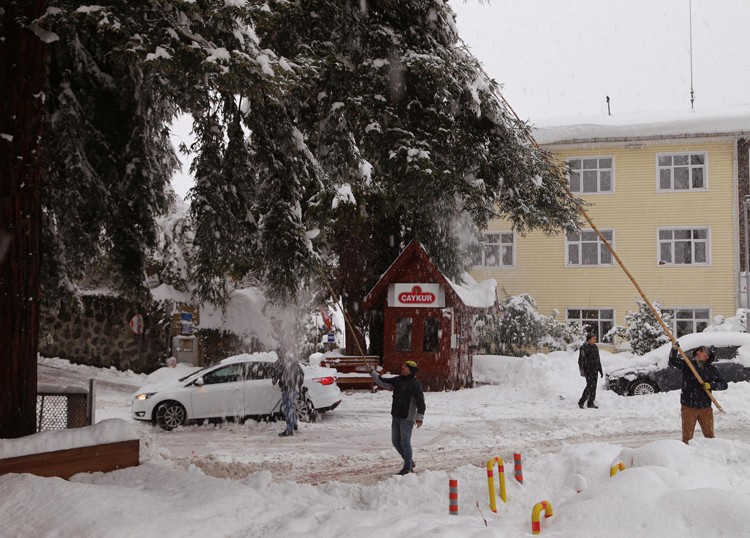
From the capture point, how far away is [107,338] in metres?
24.8

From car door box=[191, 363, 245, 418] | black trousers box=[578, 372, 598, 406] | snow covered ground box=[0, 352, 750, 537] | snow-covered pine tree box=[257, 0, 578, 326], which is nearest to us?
snow covered ground box=[0, 352, 750, 537]

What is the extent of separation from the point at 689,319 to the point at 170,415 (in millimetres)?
20631

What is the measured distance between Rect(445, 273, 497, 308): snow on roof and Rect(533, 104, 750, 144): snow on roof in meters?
7.84

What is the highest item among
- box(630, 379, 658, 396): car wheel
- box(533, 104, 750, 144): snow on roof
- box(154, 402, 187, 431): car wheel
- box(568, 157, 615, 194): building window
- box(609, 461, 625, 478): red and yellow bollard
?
box(533, 104, 750, 144): snow on roof

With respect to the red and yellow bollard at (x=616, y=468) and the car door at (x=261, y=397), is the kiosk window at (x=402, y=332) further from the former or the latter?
the red and yellow bollard at (x=616, y=468)

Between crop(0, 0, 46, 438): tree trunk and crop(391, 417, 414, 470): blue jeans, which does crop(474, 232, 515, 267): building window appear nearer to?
crop(391, 417, 414, 470): blue jeans

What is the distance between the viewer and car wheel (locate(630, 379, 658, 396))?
1750 cm

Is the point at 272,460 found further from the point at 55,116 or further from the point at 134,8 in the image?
the point at 134,8

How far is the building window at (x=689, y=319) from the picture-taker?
89.9 ft

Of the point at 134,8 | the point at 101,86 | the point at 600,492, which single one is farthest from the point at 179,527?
the point at 101,86

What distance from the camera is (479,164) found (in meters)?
10.1

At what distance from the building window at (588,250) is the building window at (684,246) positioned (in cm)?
194

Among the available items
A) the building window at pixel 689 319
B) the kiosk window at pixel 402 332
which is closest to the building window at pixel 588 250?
the building window at pixel 689 319

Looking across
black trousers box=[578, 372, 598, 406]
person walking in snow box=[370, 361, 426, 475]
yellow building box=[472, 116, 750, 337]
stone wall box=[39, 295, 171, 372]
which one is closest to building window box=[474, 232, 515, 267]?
yellow building box=[472, 116, 750, 337]
